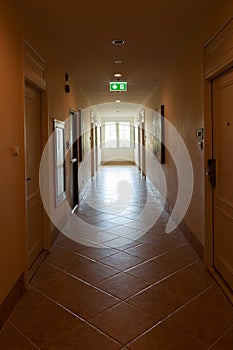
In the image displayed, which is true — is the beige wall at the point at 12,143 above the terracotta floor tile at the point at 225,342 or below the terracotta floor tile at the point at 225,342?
above

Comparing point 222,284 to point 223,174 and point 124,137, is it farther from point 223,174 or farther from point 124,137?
point 124,137

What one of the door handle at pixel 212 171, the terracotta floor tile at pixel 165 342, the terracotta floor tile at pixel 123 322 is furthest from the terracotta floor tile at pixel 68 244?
the terracotta floor tile at pixel 165 342

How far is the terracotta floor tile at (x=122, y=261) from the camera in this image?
3655mm

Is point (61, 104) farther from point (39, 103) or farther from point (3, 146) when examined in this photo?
point (3, 146)

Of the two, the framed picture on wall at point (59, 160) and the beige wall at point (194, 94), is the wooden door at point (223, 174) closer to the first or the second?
the beige wall at point (194, 94)

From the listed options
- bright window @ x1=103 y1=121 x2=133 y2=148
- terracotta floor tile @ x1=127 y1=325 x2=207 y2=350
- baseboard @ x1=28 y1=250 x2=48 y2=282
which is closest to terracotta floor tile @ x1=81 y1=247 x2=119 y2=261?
baseboard @ x1=28 y1=250 x2=48 y2=282

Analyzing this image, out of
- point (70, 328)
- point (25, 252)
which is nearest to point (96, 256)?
point (25, 252)

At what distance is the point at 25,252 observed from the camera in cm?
309

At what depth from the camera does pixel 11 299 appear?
269 cm

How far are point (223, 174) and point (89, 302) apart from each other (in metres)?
1.64

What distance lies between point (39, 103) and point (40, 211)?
4.17 ft

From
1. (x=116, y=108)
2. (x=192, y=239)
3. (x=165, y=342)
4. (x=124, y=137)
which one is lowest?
(x=165, y=342)

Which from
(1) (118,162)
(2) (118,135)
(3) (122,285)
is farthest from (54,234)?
(2) (118,135)

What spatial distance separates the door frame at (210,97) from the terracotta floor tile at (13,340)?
1637 millimetres
